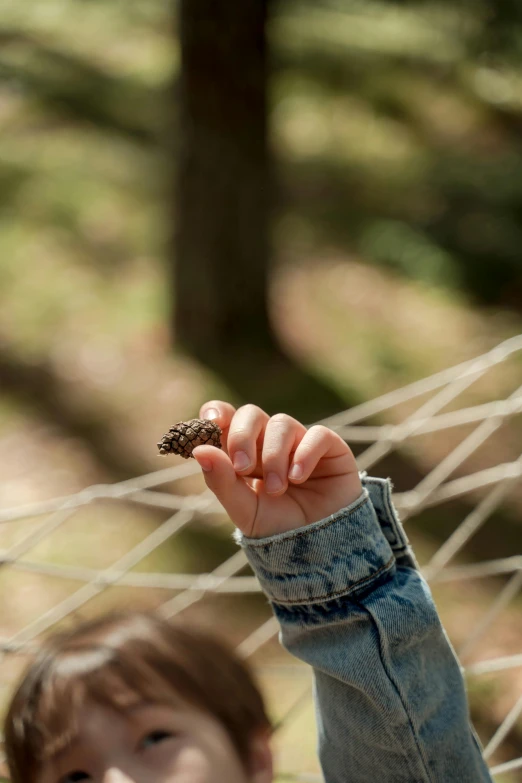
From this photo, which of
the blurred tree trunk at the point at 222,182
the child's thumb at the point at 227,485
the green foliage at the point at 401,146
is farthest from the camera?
the green foliage at the point at 401,146

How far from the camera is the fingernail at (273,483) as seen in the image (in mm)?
659

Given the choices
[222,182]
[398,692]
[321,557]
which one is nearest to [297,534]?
Answer: [321,557]

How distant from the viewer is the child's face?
2.27 feet

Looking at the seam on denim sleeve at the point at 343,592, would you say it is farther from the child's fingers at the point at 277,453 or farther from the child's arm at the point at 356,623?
the child's fingers at the point at 277,453

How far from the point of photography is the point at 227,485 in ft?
2.18

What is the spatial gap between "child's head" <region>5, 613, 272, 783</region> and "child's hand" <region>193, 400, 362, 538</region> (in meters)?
0.16

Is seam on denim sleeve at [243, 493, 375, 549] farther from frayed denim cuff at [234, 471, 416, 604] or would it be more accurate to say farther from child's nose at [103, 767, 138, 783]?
child's nose at [103, 767, 138, 783]

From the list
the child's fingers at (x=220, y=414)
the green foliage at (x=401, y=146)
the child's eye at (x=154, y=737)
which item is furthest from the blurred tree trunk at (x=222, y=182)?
the child's eye at (x=154, y=737)

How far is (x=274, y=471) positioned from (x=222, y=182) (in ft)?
5.52

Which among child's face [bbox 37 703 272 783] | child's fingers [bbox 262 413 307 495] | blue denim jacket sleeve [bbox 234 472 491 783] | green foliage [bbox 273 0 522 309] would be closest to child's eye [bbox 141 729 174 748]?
child's face [bbox 37 703 272 783]

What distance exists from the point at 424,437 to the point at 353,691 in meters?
1.45

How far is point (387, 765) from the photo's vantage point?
0.72 meters

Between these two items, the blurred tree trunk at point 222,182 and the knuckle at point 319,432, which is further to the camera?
the blurred tree trunk at point 222,182

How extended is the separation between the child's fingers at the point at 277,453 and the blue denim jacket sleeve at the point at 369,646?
0.06 meters
